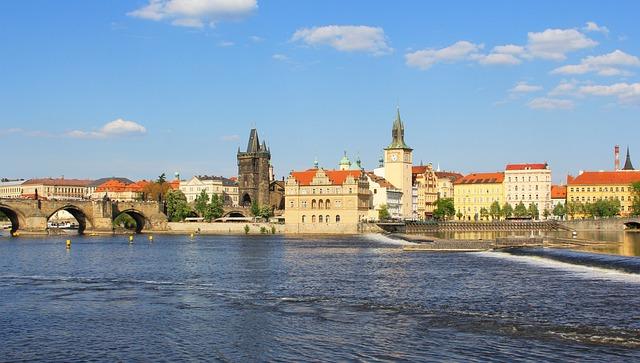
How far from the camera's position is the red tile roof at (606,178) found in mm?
186150

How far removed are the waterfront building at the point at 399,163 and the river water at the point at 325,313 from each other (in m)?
125

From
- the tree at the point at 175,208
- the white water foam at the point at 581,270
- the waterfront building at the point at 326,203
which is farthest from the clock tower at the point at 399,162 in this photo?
the white water foam at the point at 581,270

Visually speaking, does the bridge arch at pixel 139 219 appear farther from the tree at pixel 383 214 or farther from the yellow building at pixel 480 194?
the yellow building at pixel 480 194

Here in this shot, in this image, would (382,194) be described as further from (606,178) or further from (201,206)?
(606,178)

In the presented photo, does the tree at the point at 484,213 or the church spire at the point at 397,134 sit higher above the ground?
the church spire at the point at 397,134

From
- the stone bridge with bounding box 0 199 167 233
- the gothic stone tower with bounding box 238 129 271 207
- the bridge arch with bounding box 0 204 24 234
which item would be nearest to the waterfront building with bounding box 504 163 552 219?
the gothic stone tower with bounding box 238 129 271 207

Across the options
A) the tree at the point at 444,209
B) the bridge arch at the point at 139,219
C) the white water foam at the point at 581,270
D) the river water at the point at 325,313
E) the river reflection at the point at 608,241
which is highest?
the tree at the point at 444,209

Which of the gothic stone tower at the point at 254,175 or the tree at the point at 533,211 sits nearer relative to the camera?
the tree at the point at 533,211

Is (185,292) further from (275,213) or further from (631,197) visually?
(631,197)

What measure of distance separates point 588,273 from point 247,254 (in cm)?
3803

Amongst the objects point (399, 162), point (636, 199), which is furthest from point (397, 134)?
point (636, 199)

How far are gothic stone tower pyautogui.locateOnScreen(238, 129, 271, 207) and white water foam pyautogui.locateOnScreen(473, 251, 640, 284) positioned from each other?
116210mm

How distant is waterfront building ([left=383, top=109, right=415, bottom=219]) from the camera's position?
18538 centimetres

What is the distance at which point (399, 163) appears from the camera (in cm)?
18550
